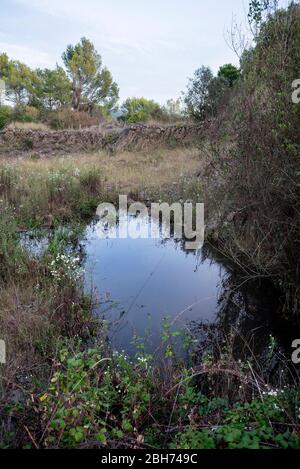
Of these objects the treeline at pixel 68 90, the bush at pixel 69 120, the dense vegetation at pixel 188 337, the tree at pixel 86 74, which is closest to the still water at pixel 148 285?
the dense vegetation at pixel 188 337

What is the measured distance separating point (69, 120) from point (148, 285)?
18702 mm

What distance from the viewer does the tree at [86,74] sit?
26500 mm

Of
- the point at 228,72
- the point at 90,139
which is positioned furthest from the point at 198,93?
the point at 90,139

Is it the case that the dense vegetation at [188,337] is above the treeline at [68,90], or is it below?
below

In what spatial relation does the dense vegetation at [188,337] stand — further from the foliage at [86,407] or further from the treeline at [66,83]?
the treeline at [66,83]

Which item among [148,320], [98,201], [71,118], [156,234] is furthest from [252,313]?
[71,118]

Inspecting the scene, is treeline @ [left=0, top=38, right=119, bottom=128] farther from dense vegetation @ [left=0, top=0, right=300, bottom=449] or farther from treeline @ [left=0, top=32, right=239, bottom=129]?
dense vegetation @ [left=0, top=0, right=300, bottom=449]

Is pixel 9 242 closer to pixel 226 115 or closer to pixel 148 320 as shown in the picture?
pixel 148 320

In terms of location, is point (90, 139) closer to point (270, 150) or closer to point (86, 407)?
point (270, 150)

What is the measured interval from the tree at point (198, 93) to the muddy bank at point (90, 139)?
67cm

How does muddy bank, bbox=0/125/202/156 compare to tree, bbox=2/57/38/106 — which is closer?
muddy bank, bbox=0/125/202/156

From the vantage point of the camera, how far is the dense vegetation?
1918 millimetres

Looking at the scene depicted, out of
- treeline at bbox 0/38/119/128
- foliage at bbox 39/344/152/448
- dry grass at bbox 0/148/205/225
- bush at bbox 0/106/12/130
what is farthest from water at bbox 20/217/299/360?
treeline at bbox 0/38/119/128

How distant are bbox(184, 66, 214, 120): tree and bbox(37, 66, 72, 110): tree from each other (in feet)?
44.3
